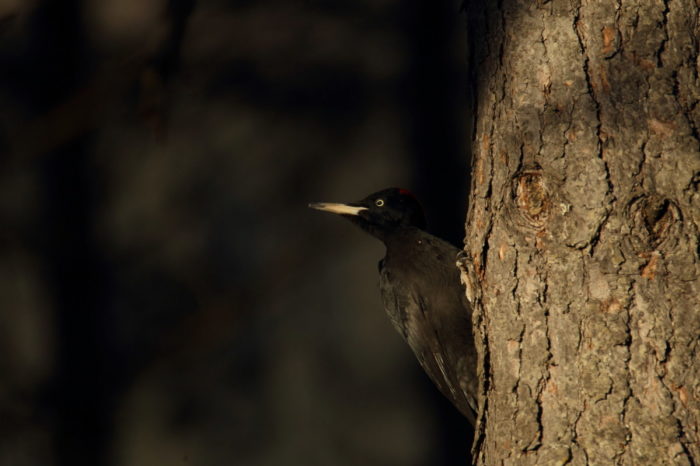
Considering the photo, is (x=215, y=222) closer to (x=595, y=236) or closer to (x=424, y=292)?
(x=424, y=292)

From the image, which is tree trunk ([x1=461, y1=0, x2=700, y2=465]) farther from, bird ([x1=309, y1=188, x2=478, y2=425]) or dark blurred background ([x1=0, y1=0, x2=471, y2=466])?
dark blurred background ([x1=0, y1=0, x2=471, y2=466])

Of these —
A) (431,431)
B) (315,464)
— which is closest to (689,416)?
(431,431)

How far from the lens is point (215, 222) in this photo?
5.09 metres

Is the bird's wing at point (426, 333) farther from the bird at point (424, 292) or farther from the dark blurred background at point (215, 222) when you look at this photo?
the dark blurred background at point (215, 222)

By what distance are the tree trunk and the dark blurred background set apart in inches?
Answer: 91.4

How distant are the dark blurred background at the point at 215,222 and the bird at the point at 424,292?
62cm

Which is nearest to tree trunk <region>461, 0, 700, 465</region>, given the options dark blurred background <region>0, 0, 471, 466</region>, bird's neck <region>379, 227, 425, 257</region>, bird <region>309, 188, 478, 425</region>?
bird <region>309, 188, 478, 425</region>

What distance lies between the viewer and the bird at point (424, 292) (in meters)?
4.05

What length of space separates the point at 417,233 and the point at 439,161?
0.83m

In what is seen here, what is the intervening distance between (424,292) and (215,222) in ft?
5.06

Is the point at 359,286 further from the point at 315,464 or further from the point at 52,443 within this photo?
the point at 52,443

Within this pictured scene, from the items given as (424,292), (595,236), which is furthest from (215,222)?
(595,236)

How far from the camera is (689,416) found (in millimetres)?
2223

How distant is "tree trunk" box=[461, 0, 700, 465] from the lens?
2.27 m
